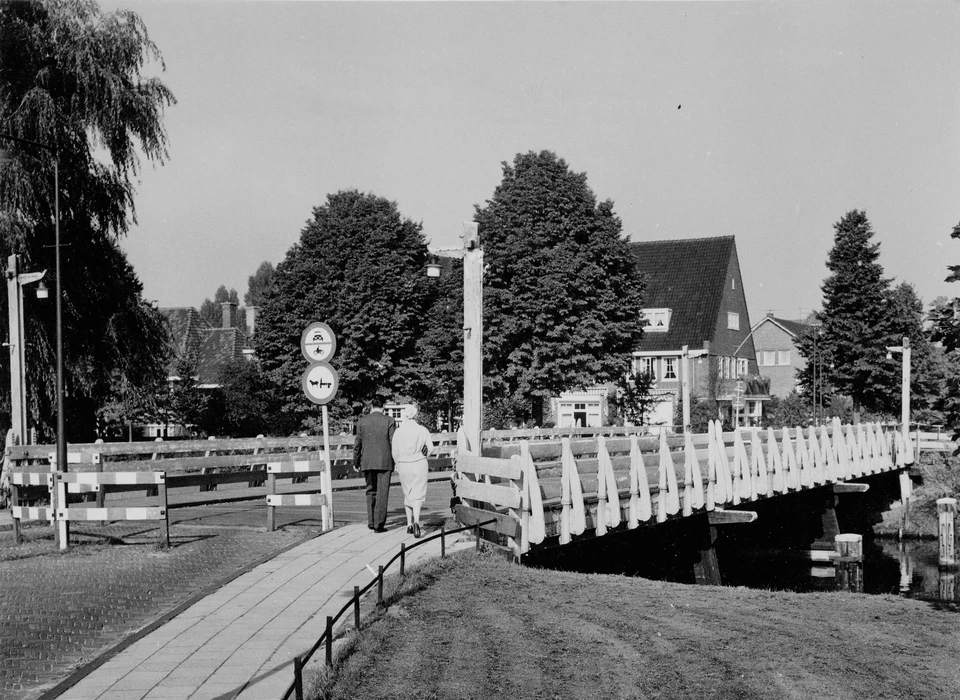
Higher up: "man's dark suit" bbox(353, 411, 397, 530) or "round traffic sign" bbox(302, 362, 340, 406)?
"round traffic sign" bbox(302, 362, 340, 406)

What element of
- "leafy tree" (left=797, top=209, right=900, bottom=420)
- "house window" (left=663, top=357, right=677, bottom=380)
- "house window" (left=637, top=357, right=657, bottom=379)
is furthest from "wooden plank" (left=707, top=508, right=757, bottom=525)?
"house window" (left=637, top=357, right=657, bottom=379)

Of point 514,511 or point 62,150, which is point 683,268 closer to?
point 62,150

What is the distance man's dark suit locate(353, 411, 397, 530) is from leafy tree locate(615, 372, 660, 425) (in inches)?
1467

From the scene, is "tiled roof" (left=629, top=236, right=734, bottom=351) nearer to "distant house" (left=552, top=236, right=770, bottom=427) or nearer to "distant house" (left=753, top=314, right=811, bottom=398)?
"distant house" (left=552, top=236, right=770, bottom=427)

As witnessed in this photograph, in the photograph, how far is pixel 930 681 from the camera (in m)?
9.11

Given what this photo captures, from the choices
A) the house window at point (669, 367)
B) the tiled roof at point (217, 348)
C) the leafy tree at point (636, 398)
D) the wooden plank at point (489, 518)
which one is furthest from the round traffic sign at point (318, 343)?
the tiled roof at point (217, 348)

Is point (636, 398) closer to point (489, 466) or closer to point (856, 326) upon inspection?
point (856, 326)

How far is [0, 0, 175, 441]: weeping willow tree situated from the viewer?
2767 centimetres

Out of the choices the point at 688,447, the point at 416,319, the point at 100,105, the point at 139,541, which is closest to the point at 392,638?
the point at 139,541

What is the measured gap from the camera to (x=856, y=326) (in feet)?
186

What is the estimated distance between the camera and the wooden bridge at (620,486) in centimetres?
1375

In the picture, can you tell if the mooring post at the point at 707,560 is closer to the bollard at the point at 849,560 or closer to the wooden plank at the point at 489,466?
the bollard at the point at 849,560

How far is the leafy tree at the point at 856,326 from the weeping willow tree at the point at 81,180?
36940 millimetres

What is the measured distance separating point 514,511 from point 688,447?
17.1ft
